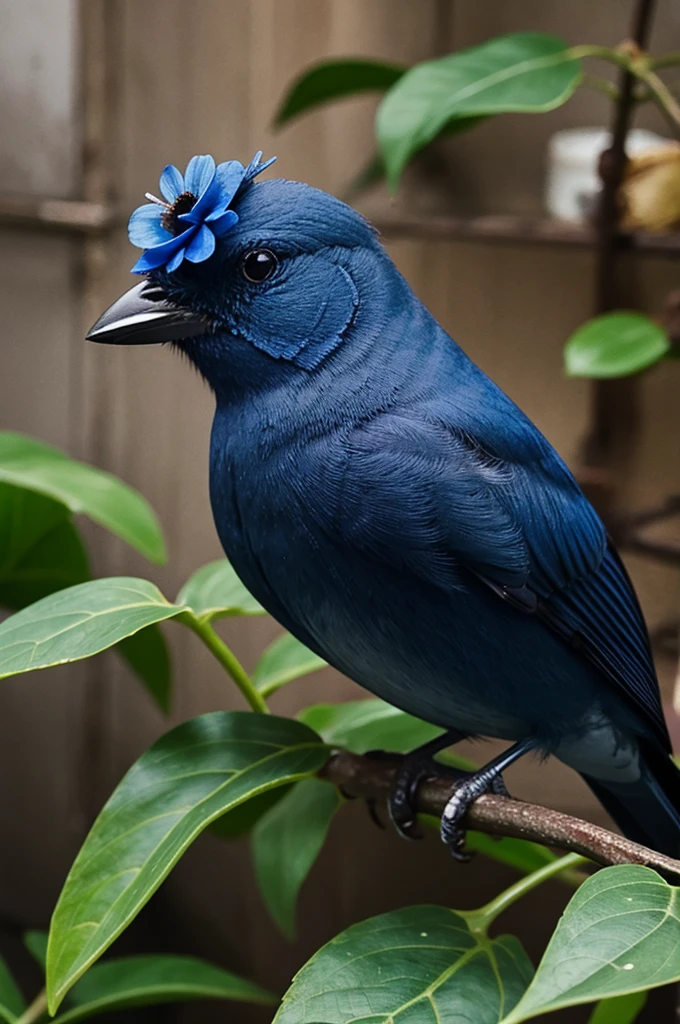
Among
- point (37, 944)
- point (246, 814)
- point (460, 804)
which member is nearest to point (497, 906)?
point (460, 804)

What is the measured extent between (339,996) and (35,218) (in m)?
1.49

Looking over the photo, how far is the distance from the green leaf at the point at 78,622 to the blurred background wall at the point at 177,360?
0.96m

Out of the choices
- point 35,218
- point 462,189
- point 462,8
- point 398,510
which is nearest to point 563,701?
point 398,510

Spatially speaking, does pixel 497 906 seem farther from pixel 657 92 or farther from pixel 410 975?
pixel 657 92

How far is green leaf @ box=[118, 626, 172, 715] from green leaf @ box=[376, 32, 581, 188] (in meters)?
0.53

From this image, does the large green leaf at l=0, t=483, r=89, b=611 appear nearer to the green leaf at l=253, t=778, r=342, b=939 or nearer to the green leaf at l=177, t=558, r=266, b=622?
the green leaf at l=177, t=558, r=266, b=622

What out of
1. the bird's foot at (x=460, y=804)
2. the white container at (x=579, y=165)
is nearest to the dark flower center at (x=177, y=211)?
the bird's foot at (x=460, y=804)

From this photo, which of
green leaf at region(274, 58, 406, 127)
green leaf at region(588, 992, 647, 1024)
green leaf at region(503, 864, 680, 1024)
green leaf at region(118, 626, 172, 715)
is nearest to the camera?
green leaf at region(503, 864, 680, 1024)

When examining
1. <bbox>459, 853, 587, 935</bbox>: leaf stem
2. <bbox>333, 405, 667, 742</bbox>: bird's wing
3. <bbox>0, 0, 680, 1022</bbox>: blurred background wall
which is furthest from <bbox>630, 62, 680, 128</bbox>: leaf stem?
<bbox>459, 853, 587, 935</bbox>: leaf stem

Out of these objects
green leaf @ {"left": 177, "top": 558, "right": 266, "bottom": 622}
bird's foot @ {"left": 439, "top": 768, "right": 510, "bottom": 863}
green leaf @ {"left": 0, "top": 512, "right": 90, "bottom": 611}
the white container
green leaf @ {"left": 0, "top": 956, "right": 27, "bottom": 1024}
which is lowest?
green leaf @ {"left": 0, "top": 956, "right": 27, "bottom": 1024}

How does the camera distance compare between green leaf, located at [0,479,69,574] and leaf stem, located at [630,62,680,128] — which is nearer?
green leaf, located at [0,479,69,574]

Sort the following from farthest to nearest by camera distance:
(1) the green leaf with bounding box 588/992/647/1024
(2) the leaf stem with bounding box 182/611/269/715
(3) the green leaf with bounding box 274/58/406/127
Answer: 1. (3) the green leaf with bounding box 274/58/406/127
2. (1) the green leaf with bounding box 588/992/647/1024
3. (2) the leaf stem with bounding box 182/611/269/715

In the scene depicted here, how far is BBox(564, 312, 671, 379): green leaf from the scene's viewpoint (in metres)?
1.20

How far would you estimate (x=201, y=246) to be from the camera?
2.24 feet
